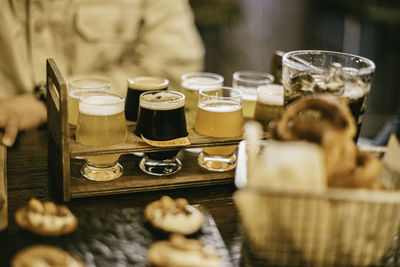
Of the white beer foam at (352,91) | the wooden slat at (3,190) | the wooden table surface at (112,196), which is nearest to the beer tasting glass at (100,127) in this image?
the wooden table surface at (112,196)

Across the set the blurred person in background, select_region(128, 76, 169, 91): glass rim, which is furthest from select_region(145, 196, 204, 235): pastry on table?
the blurred person in background

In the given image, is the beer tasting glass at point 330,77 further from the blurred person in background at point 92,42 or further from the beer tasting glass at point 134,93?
the blurred person in background at point 92,42

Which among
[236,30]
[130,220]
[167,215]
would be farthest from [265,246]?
[236,30]

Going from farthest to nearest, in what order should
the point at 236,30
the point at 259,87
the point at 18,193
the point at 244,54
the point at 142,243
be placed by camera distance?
1. the point at 236,30
2. the point at 244,54
3. the point at 259,87
4. the point at 18,193
5. the point at 142,243

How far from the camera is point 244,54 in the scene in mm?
Answer: 6793

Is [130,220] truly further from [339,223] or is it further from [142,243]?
[339,223]

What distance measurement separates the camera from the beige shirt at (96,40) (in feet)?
8.21

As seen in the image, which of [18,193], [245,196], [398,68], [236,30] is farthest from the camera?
[236,30]

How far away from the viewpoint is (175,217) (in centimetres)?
113

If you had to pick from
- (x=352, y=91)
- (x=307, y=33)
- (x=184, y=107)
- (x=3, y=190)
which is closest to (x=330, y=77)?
(x=352, y=91)

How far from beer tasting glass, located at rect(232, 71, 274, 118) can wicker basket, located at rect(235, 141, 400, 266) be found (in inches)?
32.2

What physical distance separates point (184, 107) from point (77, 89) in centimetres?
41

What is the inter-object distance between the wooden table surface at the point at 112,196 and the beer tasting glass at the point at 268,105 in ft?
0.98

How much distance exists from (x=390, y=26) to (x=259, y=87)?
5.05 m
